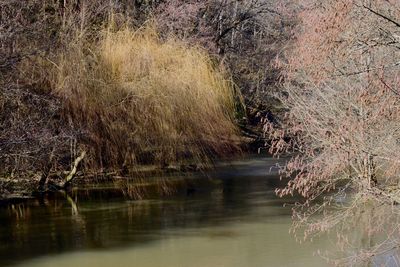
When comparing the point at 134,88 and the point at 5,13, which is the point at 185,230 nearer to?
the point at 134,88

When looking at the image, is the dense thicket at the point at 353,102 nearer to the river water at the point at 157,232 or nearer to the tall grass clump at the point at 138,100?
the river water at the point at 157,232

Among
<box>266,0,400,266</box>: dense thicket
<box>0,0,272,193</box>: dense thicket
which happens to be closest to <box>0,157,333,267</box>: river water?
<box>266,0,400,266</box>: dense thicket

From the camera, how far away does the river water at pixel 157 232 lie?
9.75 meters

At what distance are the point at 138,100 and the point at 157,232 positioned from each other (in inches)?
147

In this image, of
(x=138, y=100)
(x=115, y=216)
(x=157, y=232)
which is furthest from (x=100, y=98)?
(x=157, y=232)

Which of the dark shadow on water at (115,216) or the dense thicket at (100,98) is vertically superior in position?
the dense thicket at (100,98)

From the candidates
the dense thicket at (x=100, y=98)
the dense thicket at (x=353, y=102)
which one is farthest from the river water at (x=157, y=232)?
the dense thicket at (x=100, y=98)

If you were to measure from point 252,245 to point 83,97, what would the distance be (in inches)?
205

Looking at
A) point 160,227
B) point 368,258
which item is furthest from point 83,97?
point 368,258

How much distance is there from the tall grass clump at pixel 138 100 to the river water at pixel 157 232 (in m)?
0.94

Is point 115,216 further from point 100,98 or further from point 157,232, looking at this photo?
point 100,98

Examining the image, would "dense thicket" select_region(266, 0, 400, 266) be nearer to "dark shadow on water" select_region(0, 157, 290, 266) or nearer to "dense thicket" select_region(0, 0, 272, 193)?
"dark shadow on water" select_region(0, 157, 290, 266)

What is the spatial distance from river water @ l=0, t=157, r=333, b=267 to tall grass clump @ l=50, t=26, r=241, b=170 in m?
0.94

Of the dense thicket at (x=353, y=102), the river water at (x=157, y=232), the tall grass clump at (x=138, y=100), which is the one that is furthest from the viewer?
the tall grass clump at (x=138, y=100)
